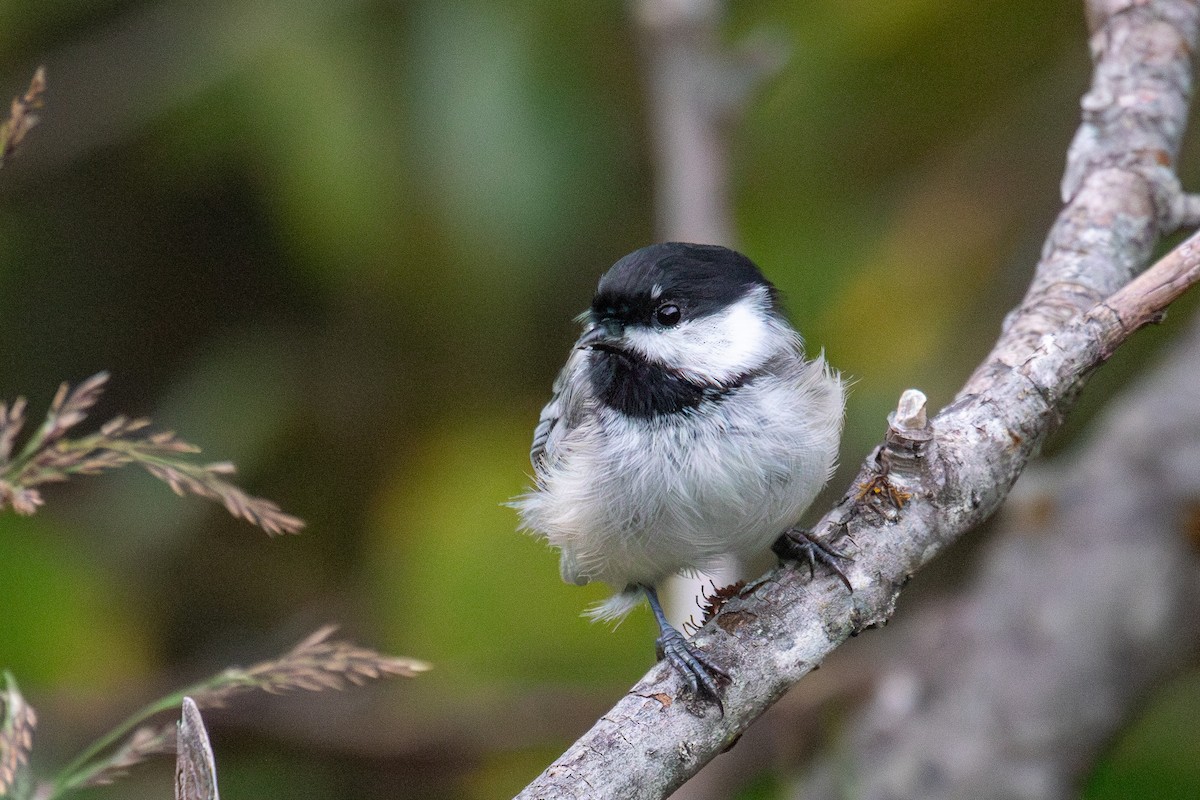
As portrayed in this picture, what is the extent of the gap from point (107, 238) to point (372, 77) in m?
1.03

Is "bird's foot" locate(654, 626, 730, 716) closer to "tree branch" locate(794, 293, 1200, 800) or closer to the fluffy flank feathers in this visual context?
the fluffy flank feathers

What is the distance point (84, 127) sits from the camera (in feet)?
11.6

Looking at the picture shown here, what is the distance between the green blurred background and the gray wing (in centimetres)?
88

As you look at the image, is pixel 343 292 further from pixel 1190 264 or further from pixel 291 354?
pixel 1190 264

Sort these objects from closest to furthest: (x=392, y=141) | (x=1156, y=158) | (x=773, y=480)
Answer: (x=773, y=480) → (x=1156, y=158) → (x=392, y=141)

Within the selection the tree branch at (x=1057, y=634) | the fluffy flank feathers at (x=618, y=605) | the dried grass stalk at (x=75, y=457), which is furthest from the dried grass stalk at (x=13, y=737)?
the tree branch at (x=1057, y=634)

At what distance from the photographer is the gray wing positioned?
2252 millimetres

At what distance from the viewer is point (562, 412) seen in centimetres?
234

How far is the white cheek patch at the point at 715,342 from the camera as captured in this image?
2.11m

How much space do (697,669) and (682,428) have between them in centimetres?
56

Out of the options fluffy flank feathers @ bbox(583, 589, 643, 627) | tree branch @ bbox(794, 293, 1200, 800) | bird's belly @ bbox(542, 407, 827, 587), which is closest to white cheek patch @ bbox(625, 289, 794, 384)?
bird's belly @ bbox(542, 407, 827, 587)

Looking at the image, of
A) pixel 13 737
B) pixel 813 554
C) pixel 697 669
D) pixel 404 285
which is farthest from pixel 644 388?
pixel 404 285

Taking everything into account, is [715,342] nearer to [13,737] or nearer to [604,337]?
[604,337]

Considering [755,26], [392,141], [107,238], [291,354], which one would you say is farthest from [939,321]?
[107,238]
